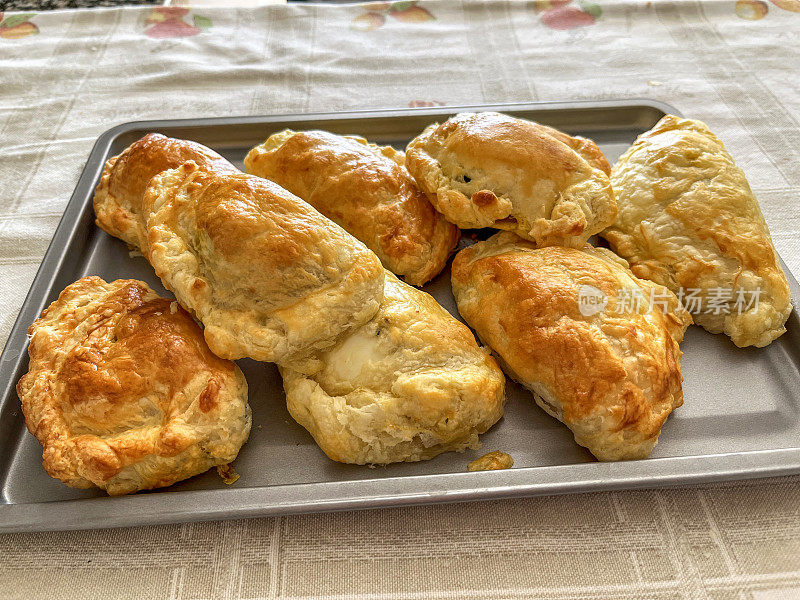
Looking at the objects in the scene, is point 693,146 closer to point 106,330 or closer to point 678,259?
point 678,259

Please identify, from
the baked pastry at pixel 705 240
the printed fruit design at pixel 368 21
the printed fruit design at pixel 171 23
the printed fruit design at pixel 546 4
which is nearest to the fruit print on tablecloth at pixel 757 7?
the printed fruit design at pixel 546 4

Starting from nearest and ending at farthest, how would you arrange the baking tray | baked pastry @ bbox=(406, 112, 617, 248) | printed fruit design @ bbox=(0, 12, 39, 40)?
the baking tray < baked pastry @ bbox=(406, 112, 617, 248) < printed fruit design @ bbox=(0, 12, 39, 40)

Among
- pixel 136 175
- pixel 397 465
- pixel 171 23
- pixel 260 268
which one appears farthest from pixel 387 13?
pixel 397 465

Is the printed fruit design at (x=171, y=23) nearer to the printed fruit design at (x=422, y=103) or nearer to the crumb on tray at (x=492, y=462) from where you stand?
the printed fruit design at (x=422, y=103)

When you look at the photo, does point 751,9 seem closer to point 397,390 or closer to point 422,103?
point 422,103

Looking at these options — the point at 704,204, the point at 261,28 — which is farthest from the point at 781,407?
the point at 261,28

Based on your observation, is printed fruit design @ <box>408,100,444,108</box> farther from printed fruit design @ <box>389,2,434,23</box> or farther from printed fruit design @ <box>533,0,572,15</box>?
printed fruit design @ <box>533,0,572,15</box>

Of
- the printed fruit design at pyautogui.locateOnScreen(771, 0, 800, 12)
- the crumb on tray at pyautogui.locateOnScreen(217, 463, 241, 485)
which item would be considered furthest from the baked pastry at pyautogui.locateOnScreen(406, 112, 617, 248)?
the printed fruit design at pyautogui.locateOnScreen(771, 0, 800, 12)
